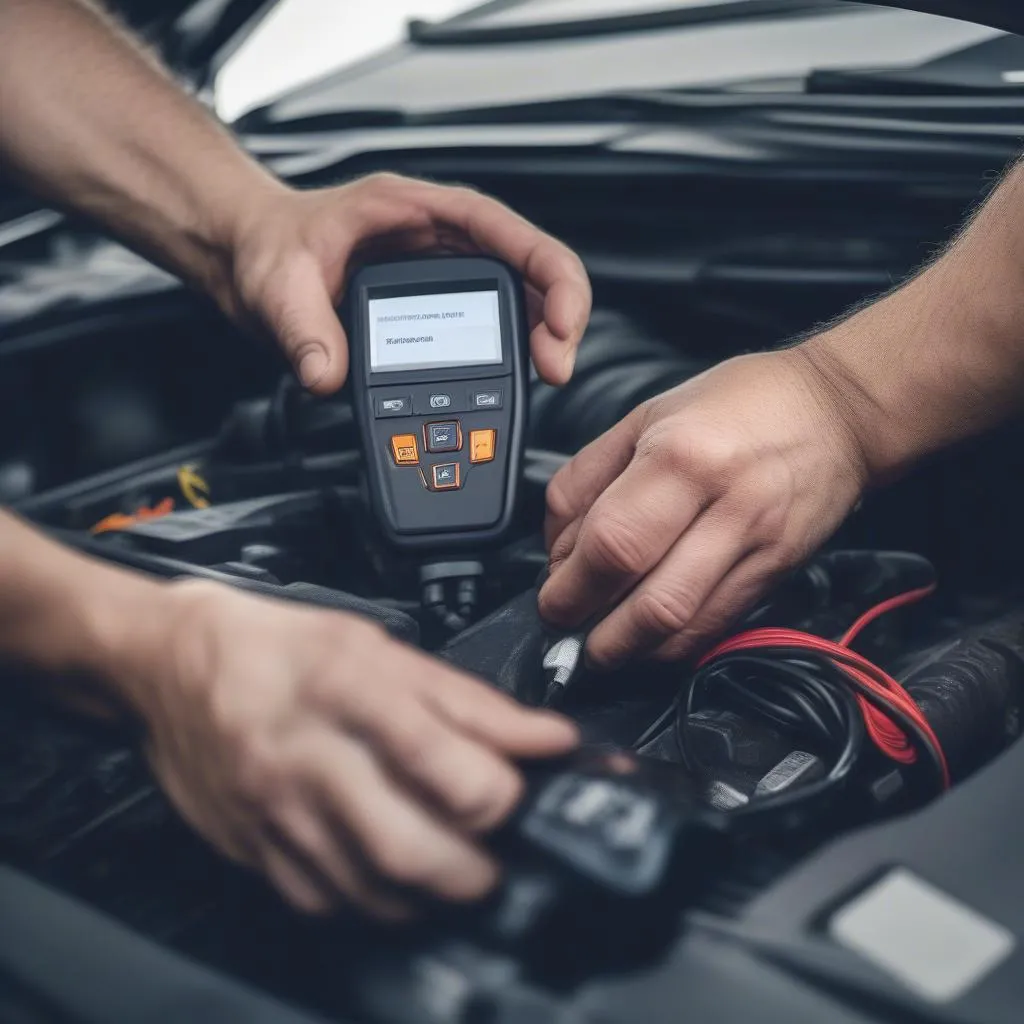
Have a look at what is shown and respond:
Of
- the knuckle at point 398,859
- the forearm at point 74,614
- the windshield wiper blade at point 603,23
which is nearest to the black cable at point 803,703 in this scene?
the knuckle at point 398,859

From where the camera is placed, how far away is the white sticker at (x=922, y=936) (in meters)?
0.44

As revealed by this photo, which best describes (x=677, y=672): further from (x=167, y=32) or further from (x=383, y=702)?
(x=167, y=32)

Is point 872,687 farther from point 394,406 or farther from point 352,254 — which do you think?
point 352,254

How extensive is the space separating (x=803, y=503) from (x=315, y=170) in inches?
30.2

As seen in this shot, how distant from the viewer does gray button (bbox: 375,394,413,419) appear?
37.2 inches

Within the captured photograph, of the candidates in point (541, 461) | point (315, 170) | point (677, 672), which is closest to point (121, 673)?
point (677, 672)

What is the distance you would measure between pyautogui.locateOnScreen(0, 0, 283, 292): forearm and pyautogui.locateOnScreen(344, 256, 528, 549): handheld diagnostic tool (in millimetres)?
241

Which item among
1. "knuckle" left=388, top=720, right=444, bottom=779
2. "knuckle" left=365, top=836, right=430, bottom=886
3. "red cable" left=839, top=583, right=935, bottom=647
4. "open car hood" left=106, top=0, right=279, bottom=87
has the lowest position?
"red cable" left=839, top=583, right=935, bottom=647

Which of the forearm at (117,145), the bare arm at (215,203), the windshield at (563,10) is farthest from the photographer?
the windshield at (563,10)

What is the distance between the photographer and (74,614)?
0.51m

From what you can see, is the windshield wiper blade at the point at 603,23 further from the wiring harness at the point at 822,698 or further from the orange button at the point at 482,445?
the wiring harness at the point at 822,698

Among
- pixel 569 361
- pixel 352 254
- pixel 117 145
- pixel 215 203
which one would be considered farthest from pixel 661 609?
pixel 117 145

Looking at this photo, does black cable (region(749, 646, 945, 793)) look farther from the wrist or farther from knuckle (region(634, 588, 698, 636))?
the wrist

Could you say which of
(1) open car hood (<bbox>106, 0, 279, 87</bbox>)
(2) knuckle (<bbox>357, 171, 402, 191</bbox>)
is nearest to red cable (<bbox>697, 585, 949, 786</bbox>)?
(2) knuckle (<bbox>357, 171, 402, 191</bbox>)
